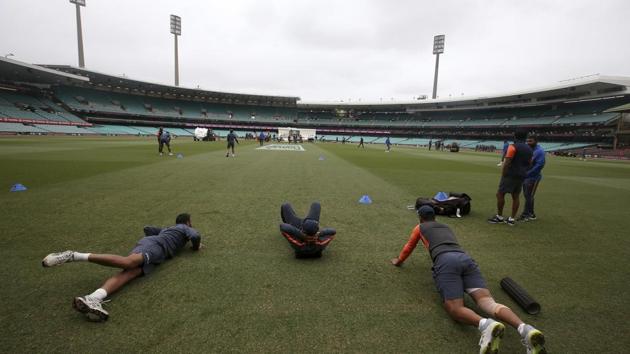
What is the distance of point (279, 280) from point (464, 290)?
2.24 meters

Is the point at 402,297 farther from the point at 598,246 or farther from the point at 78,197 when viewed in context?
the point at 78,197

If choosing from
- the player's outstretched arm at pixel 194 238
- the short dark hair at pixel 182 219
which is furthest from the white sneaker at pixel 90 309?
the short dark hair at pixel 182 219

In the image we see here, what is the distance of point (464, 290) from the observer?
10.5 ft

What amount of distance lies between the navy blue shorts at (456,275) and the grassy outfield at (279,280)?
31 centimetres

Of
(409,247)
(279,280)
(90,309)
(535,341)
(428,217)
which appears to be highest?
(428,217)

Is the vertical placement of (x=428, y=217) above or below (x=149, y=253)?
above

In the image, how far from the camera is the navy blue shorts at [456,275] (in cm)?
305

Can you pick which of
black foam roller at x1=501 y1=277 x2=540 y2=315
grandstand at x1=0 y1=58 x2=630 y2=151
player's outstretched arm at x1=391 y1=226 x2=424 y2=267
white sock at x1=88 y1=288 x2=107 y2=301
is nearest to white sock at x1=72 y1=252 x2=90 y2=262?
white sock at x1=88 y1=288 x2=107 y2=301

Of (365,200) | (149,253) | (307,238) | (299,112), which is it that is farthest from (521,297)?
(299,112)

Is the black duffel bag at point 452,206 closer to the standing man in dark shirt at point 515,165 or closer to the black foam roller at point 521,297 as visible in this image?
the standing man in dark shirt at point 515,165

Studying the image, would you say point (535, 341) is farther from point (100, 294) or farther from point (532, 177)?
point (532, 177)

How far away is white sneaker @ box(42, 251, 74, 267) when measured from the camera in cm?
312

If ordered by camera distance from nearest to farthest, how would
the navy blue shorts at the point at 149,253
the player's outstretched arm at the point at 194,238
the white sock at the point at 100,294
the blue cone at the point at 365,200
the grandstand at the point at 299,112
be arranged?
the white sock at the point at 100,294, the navy blue shorts at the point at 149,253, the player's outstretched arm at the point at 194,238, the blue cone at the point at 365,200, the grandstand at the point at 299,112

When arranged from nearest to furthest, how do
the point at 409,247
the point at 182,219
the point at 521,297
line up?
1. the point at 521,297
2. the point at 409,247
3. the point at 182,219
